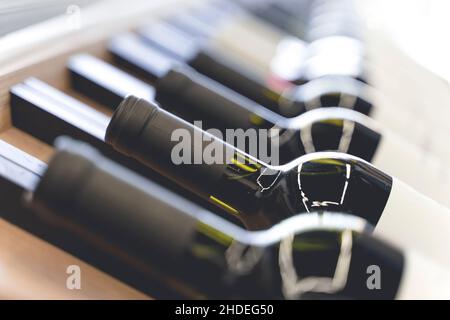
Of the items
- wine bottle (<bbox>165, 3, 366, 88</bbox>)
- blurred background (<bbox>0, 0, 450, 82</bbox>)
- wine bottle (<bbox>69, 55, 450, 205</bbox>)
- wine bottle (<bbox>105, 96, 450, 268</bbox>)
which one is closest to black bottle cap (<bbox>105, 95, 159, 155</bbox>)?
wine bottle (<bbox>105, 96, 450, 268</bbox>)

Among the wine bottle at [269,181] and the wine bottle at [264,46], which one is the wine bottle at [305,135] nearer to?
the wine bottle at [269,181]

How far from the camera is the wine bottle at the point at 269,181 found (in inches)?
14.5

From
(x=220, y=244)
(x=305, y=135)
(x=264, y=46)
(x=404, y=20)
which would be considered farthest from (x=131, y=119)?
(x=404, y=20)

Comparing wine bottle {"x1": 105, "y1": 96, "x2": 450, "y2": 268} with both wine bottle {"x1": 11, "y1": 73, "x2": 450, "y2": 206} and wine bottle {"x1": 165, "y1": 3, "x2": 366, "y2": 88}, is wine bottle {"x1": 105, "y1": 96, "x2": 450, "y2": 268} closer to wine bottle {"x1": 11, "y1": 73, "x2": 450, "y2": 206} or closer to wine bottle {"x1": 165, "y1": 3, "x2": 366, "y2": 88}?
wine bottle {"x1": 11, "y1": 73, "x2": 450, "y2": 206}

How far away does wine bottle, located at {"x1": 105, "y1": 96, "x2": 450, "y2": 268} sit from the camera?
0.37 m

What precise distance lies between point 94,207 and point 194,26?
2.52 feet

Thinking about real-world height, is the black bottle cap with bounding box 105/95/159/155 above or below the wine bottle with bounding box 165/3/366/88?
below

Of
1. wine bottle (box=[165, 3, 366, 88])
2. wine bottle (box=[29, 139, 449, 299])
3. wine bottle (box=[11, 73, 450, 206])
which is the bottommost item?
wine bottle (box=[29, 139, 449, 299])

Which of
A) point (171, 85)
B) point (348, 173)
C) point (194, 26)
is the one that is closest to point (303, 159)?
point (348, 173)

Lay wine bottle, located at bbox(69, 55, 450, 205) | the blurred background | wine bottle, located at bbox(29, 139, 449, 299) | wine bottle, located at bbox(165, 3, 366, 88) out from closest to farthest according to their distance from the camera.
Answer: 1. wine bottle, located at bbox(29, 139, 449, 299)
2. wine bottle, located at bbox(69, 55, 450, 205)
3. the blurred background
4. wine bottle, located at bbox(165, 3, 366, 88)

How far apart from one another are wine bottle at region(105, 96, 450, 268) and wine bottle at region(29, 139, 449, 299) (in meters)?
0.04

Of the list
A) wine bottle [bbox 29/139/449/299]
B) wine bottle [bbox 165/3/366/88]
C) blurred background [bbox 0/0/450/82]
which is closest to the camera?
wine bottle [bbox 29/139/449/299]
